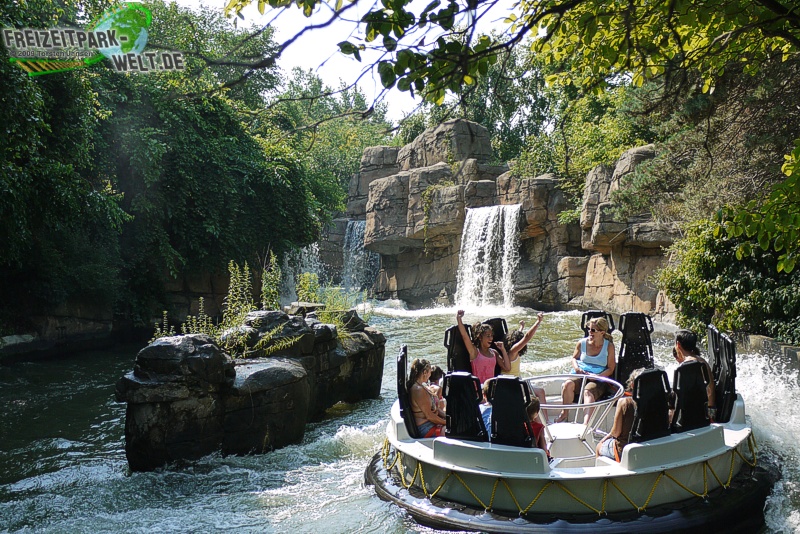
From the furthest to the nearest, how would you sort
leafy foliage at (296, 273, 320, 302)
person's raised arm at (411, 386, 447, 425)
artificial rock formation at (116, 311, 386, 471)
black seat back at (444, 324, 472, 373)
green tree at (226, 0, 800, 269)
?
leafy foliage at (296, 273, 320, 302) < black seat back at (444, 324, 472, 373) < artificial rock formation at (116, 311, 386, 471) < person's raised arm at (411, 386, 447, 425) < green tree at (226, 0, 800, 269)

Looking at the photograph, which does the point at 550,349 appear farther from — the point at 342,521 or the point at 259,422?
the point at 342,521

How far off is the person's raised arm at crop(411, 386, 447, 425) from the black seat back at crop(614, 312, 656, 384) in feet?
6.85

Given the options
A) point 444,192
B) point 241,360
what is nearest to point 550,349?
point 241,360

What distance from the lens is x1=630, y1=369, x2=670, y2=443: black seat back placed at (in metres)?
4.77

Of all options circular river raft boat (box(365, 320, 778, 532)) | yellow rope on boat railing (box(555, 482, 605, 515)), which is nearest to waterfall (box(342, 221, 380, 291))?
circular river raft boat (box(365, 320, 778, 532))

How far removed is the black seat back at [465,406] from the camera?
16.5 feet

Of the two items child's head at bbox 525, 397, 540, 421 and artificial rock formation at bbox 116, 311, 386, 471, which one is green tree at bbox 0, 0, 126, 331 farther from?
child's head at bbox 525, 397, 540, 421

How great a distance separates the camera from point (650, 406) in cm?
485

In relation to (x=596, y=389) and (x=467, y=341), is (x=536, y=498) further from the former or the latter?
(x=467, y=341)

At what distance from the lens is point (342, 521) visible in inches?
214

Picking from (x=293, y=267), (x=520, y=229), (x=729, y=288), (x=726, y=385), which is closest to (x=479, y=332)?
(x=726, y=385)

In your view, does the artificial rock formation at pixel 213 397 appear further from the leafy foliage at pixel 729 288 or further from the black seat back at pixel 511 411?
the leafy foliage at pixel 729 288

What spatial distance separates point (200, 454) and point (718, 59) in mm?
5708

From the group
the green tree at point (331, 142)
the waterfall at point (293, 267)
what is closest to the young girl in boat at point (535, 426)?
the waterfall at point (293, 267)
